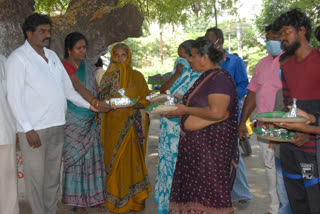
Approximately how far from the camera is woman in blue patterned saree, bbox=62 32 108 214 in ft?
13.2

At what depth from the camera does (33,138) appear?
3.14m

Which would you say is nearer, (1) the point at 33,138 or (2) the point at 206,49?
(2) the point at 206,49

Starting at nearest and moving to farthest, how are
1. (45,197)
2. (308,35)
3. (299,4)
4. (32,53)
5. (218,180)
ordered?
(308,35), (218,180), (32,53), (45,197), (299,4)

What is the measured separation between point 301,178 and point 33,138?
2.37m

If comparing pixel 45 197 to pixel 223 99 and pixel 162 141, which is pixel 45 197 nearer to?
pixel 162 141

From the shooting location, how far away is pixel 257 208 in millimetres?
4238

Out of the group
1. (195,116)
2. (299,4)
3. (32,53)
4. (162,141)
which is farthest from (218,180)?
(299,4)

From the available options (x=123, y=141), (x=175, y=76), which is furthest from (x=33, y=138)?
(x=175, y=76)

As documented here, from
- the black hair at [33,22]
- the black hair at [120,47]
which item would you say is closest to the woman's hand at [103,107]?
the black hair at [120,47]

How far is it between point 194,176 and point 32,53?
6.33 ft

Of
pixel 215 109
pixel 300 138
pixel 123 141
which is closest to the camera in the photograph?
pixel 300 138

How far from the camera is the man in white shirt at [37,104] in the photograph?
3.10 metres

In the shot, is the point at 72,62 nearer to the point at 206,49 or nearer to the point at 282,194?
the point at 206,49

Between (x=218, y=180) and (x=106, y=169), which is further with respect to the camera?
(x=106, y=169)
